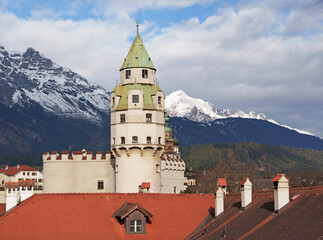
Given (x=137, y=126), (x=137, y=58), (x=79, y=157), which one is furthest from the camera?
(x=79, y=157)

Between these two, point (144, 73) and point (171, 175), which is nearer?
point (144, 73)

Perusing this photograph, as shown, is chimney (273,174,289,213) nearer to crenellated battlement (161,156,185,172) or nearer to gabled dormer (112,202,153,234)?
gabled dormer (112,202,153,234)

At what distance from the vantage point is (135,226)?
60031 mm

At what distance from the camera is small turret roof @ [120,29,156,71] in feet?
320

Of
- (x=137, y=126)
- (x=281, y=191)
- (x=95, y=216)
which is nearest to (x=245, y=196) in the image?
(x=281, y=191)

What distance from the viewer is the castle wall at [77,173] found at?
102m

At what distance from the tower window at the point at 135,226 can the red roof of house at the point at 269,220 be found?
4409mm

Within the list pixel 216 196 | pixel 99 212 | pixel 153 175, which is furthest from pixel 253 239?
pixel 153 175

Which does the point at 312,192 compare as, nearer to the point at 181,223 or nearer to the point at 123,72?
the point at 181,223

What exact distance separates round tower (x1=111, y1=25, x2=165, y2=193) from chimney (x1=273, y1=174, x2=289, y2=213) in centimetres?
4468

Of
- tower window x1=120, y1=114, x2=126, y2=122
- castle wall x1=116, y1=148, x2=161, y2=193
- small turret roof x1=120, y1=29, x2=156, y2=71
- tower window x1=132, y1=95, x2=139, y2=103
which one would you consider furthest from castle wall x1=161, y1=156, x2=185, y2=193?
small turret roof x1=120, y1=29, x2=156, y2=71

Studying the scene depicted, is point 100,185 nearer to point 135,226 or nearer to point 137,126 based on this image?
point 137,126

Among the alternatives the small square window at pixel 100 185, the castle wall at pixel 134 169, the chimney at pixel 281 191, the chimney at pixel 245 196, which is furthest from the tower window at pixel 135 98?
the chimney at pixel 281 191

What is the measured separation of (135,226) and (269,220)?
13779 mm
